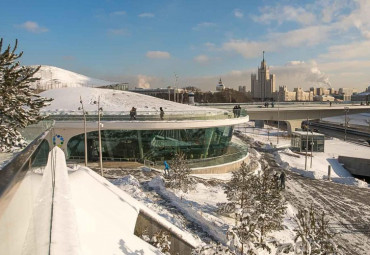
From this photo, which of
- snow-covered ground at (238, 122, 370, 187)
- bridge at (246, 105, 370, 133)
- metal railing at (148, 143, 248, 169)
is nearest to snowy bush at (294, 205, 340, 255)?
metal railing at (148, 143, 248, 169)

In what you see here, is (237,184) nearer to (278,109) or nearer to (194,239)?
(194,239)

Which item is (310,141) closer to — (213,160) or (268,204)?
(213,160)

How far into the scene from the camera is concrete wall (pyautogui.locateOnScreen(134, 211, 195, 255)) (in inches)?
423

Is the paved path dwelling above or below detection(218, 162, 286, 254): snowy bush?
below

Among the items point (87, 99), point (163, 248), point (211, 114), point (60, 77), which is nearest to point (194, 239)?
point (163, 248)

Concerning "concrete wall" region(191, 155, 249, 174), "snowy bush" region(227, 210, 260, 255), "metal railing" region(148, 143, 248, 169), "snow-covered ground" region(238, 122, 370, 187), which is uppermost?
"snowy bush" region(227, 210, 260, 255)

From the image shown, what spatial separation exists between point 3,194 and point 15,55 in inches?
449

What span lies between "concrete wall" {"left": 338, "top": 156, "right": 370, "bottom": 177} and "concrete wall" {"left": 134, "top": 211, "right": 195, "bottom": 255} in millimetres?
27140

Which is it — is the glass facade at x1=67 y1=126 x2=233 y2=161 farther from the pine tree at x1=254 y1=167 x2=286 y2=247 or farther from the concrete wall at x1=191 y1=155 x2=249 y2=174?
the pine tree at x1=254 y1=167 x2=286 y2=247

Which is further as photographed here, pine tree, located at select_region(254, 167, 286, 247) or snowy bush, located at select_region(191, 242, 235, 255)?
pine tree, located at select_region(254, 167, 286, 247)

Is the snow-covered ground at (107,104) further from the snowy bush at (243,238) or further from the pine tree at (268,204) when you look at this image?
the snowy bush at (243,238)

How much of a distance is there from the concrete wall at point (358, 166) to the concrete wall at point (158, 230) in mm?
27140

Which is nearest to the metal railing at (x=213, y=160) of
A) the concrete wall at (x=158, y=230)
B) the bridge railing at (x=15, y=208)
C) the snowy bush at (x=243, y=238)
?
the concrete wall at (x=158, y=230)

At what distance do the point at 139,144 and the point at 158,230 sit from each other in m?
16.9
